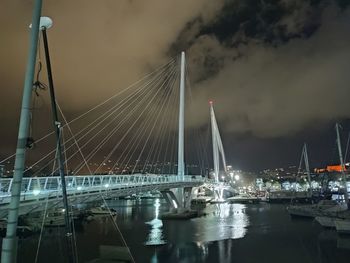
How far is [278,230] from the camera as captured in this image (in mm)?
43375

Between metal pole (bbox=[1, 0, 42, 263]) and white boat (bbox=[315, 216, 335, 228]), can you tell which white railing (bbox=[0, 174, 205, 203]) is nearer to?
metal pole (bbox=[1, 0, 42, 263])

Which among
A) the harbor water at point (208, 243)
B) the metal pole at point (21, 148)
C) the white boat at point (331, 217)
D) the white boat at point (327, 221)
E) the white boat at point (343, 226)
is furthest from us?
the white boat at point (327, 221)

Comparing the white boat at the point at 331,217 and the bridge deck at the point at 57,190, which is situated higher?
the bridge deck at the point at 57,190

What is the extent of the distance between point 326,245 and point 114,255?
20.0 meters

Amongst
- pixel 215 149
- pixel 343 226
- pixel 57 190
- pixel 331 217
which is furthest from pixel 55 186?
pixel 215 149

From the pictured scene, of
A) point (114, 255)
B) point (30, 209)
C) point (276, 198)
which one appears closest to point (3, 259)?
point (30, 209)

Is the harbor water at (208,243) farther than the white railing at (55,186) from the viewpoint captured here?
Yes

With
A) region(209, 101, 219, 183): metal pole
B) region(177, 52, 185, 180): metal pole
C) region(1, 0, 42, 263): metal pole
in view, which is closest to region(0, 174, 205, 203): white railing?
region(1, 0, 42, 263): metal pole

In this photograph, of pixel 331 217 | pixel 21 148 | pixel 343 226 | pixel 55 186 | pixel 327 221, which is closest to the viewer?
pixel 21 148

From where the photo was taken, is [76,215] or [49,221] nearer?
[49,221]

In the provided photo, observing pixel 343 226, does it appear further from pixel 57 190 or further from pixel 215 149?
pixel 215 149

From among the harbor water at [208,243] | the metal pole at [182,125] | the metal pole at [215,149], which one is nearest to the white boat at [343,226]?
the harbor water at [208,243]

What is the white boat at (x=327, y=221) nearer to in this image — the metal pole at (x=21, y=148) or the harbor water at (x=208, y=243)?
the harbor water at (x=208, y=243)

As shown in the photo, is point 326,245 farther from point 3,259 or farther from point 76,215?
point 76,215
